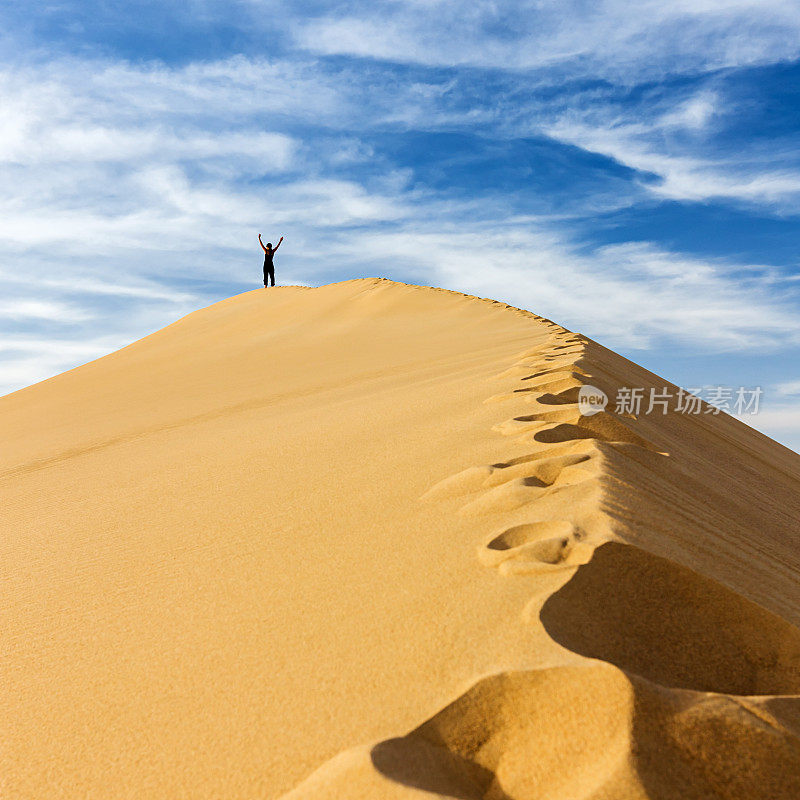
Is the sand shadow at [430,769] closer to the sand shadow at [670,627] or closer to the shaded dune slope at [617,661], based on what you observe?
the shaded dune slope at [617,661]

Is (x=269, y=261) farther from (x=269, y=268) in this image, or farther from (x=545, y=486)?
(x=545, y=486)

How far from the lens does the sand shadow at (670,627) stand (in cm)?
119

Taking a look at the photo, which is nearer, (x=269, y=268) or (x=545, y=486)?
(x=545, y=486)

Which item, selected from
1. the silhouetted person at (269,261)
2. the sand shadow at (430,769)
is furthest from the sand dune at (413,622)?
the silhouetted person at (269,261)

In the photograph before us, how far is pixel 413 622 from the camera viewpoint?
129cm

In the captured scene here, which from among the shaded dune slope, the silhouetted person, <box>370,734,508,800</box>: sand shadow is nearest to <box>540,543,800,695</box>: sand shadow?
the shaded dune slope

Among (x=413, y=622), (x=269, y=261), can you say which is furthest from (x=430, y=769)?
(x=269, y=261)

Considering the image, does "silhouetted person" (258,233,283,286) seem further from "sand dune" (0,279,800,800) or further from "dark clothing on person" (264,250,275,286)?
"sand dune" (0,279,800,800)

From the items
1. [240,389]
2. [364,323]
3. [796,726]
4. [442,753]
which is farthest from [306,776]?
[364,323]

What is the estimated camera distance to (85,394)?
753 centimetres

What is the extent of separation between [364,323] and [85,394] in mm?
4014

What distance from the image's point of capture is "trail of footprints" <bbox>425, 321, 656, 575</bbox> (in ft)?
4.75

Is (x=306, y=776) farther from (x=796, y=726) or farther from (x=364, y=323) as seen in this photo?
(x=364, y=323)

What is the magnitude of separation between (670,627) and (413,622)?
0.45 metres
